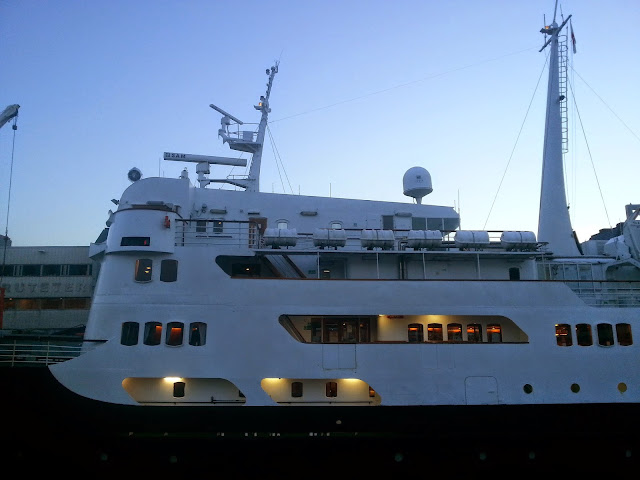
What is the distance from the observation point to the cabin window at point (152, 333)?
37.4ft

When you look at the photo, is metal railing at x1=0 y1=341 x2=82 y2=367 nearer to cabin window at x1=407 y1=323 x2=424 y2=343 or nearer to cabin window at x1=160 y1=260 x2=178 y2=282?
cabin window at x1=160 y1=260 x2=178 y2=282

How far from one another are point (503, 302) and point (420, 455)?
467 centimetres

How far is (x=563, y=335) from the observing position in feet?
40.0

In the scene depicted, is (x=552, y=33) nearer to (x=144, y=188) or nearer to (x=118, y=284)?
(x=144, y=188)

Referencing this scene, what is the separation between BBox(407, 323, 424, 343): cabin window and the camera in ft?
41.7

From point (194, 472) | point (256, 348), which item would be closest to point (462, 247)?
point (256, 348)

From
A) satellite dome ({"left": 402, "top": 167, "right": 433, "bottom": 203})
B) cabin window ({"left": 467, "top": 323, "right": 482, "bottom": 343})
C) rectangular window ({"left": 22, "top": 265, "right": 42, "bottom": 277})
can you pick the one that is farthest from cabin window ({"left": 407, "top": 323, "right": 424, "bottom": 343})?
rectangular window ({"left": 22, "top": 265, "right": 42, "bottom": 277})

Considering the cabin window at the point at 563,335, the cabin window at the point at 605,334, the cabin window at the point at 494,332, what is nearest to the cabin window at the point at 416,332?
the cabin window at the point at 494,332

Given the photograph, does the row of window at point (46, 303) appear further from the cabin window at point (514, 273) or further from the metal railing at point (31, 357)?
the cabin window at point (514, 273)

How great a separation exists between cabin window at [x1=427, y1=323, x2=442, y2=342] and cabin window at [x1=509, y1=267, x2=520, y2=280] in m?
3.25

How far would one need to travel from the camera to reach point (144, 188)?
1396cm

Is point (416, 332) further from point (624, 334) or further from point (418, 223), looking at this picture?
point (624, 334)

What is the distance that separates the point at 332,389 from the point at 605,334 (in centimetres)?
780

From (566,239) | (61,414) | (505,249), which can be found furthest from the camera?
(566,239)
